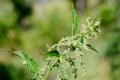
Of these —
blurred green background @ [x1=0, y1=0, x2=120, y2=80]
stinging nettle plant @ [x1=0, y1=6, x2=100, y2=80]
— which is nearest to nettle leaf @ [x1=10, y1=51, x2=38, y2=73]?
stinging nettle plant @ [x1=0, y1=6, x2=100, y2=80]

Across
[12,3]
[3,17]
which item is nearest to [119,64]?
[3,17]

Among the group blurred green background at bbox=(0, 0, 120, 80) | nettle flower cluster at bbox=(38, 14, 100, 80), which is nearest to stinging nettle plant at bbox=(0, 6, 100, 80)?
nettle flower cluster at bbox=(38, 14, 100, 80)

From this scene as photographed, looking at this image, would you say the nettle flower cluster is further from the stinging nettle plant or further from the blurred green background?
the blurred green background

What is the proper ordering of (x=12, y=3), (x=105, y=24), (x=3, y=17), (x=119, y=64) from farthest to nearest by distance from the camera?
(x=12, y=3) → (x=105, y=24) → (x=3, y=17) → (x=119, y=64)

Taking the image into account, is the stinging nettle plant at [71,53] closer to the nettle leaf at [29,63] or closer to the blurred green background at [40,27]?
the nettle leaf at [29,63]

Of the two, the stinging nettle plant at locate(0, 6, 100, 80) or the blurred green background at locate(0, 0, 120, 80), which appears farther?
the blurred green background at locate(0, 0, 120, 80)

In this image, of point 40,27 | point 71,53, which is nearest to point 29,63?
point 71,53

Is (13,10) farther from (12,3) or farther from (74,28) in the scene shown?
(74,28)

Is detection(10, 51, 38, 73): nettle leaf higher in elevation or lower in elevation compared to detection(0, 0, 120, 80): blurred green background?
lower
